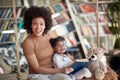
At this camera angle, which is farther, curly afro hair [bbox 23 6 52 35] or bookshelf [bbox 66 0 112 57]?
bookshelf [bbox 66 0 112 57]

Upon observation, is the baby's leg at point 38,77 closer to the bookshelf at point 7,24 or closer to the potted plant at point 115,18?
the bookshelf at point 7,24

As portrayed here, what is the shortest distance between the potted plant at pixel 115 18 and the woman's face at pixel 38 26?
220cm

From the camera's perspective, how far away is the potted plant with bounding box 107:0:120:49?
159 inches

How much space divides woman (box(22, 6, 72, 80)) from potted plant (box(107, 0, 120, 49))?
2.12 meters

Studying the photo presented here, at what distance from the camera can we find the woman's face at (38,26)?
79.5 inches

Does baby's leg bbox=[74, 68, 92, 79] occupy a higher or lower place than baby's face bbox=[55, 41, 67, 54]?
lower

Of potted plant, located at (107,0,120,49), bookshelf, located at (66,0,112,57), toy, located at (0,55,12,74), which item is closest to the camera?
toy, located at (0,55,12,74)

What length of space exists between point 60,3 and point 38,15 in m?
2.32

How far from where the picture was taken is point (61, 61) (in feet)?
6.84

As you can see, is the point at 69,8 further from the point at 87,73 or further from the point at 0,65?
the point at 87,73

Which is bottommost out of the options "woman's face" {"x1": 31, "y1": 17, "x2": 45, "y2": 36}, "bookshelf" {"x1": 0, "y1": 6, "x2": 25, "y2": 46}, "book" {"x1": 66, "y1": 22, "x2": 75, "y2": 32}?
"book" {"x1": 66, "y1": 22, "x2": 75, "y2": 32}

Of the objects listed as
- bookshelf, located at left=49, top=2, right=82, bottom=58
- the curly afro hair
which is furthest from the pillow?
the curly afro hair

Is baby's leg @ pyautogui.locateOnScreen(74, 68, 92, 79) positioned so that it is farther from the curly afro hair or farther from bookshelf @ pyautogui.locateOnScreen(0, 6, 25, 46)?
bookshelf @ pyautogui.locateOnScreen(0, 6, 25, 46)

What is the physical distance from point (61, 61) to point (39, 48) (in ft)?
0.64
